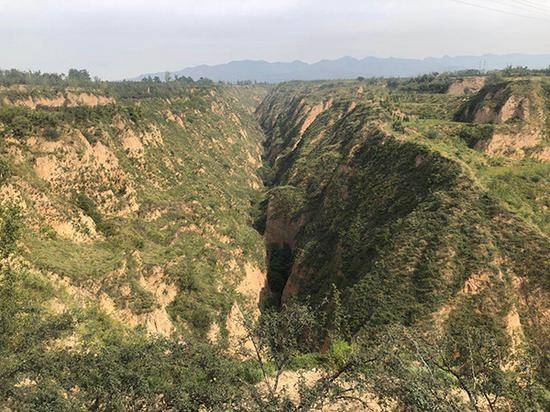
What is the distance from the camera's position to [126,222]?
157 ft

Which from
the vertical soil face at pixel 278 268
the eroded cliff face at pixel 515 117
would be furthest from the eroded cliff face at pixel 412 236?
the eroded cliff face at pixel 515 117

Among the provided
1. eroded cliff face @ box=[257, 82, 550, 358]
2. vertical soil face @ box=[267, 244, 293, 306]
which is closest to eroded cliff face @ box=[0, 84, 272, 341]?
vertical soil face @ box=[267, 244, 293, 306]

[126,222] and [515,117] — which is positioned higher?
[515,117]

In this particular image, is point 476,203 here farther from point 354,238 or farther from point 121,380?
point 121,380

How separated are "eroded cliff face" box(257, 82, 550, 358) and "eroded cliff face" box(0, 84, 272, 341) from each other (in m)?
10.2

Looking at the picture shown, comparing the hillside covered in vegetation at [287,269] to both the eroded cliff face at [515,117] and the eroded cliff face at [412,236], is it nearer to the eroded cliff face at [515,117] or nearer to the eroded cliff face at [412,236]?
the eroded cliff face at [412,236]

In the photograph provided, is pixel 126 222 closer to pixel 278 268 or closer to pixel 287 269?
pixel 278 268

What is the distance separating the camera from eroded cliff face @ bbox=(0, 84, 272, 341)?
32688 millimetres

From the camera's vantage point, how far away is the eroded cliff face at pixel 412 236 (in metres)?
32.0

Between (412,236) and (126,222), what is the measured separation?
113 feet

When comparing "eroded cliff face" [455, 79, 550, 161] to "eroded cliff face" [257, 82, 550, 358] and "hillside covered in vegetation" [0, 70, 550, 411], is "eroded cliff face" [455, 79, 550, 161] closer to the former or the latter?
"hillside covered in vegetation" [0, 70, 550, 411]

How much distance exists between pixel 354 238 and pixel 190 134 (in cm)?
6539

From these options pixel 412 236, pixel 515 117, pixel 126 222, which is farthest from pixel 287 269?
pixel 515 117

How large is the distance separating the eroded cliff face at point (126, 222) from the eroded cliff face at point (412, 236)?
1017 centimetres
